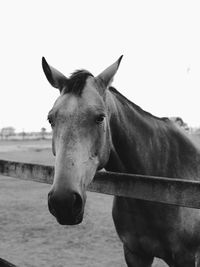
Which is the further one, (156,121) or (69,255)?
(69,255)

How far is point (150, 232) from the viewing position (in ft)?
9.09

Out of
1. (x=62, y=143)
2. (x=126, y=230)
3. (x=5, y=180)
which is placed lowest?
(x=5, y=180)

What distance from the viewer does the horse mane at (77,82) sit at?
2246 mm

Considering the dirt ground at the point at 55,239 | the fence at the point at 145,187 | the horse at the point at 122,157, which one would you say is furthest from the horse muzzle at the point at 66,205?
the dirt ground at the point at 55,239

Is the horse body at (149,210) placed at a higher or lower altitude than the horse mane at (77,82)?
lower

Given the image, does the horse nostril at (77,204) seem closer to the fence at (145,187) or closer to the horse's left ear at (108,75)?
the fence at (145,187)

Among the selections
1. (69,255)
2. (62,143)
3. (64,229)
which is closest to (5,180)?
(64,229)

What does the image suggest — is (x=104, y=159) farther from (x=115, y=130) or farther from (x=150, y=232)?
(x=150, y=232)

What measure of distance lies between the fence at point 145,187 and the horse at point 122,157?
0.18 meters

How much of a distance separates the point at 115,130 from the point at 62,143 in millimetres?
663

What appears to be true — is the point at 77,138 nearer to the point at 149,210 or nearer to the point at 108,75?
the point at 108,75

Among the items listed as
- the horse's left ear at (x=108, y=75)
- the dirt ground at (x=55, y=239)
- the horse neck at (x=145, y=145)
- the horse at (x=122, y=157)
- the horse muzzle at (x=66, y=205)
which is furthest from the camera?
the dirt ground at (x=55, y=239)

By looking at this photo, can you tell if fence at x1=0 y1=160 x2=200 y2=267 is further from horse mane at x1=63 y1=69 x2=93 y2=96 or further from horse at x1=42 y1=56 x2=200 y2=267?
horse mane at x1=63 y1=69 x2=93 y2=96

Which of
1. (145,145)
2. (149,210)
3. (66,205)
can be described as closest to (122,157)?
(145,145)
